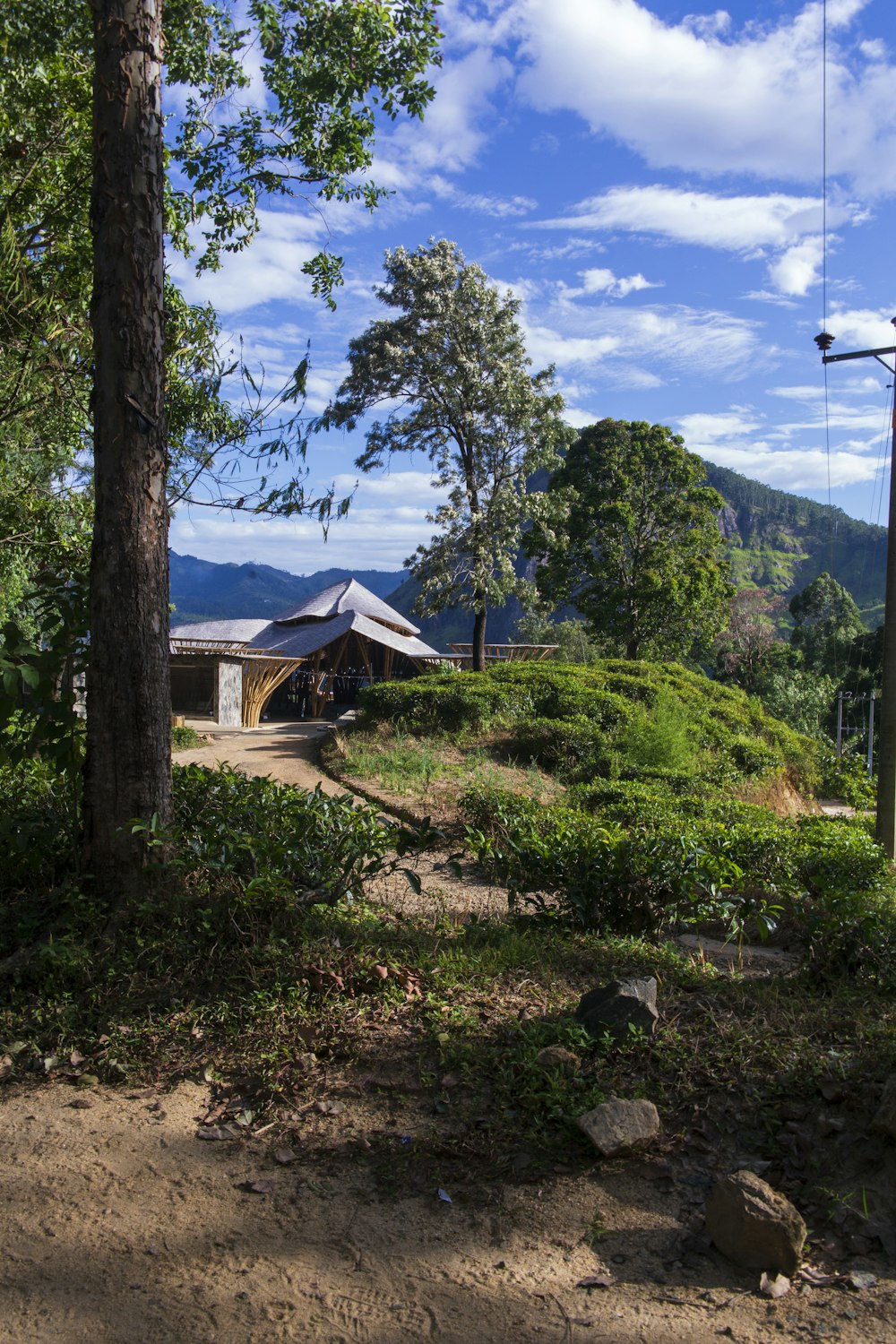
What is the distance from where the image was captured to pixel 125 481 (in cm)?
427

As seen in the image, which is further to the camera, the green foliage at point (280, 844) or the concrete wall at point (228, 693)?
the concrete wall at point (228, 693)

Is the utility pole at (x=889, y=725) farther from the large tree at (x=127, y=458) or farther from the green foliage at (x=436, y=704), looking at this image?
the large tree at (x=127, y=458)

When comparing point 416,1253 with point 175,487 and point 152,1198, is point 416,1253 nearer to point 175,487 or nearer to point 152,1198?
point 152,1198

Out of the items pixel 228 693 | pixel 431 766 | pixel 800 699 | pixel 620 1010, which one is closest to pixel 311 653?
pixel 228 693

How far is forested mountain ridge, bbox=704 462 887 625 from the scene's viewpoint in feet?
329

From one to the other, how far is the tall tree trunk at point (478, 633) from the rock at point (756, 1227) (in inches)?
719

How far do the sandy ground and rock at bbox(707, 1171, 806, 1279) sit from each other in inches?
2.1

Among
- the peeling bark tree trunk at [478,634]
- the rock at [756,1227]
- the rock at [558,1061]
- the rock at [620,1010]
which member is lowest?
the rock at [756,1227]

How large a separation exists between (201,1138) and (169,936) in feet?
3.55

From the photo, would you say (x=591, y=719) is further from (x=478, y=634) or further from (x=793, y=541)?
(x=793, y=541)

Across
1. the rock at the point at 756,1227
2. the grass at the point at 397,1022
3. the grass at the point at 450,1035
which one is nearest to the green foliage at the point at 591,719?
the grass at the point at 397,1022

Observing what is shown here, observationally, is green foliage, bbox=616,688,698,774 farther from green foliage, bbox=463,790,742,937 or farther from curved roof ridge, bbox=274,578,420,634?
curved roof ridge, bbox=274,578,420,634

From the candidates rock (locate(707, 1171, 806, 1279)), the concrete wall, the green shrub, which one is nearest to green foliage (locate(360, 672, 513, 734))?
the green shrub

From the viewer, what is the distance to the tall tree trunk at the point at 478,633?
2097 cm
